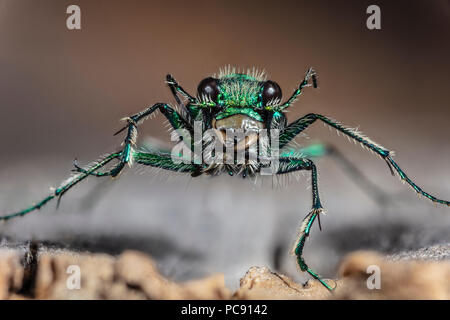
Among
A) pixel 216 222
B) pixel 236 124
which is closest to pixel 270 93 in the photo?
pixel 236 124

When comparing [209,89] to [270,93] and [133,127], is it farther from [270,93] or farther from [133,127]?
[133,127]

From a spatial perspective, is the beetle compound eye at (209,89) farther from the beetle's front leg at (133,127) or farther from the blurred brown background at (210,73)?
the blurred brown background at (210,73)

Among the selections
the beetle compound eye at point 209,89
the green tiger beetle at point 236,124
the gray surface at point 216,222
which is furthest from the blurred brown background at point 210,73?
the beetle compound eye at point 209,89

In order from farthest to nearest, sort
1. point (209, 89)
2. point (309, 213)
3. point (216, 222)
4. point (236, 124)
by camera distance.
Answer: point (216, 222), point (209, 89), point (236, 124), point (309, 213)

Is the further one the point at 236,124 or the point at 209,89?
the point at 209,89

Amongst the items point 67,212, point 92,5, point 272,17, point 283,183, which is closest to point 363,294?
point 283,183

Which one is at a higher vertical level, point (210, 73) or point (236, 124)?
point (210, 73)

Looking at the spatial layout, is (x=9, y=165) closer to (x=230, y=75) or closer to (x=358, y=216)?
(x=230, y=75)
